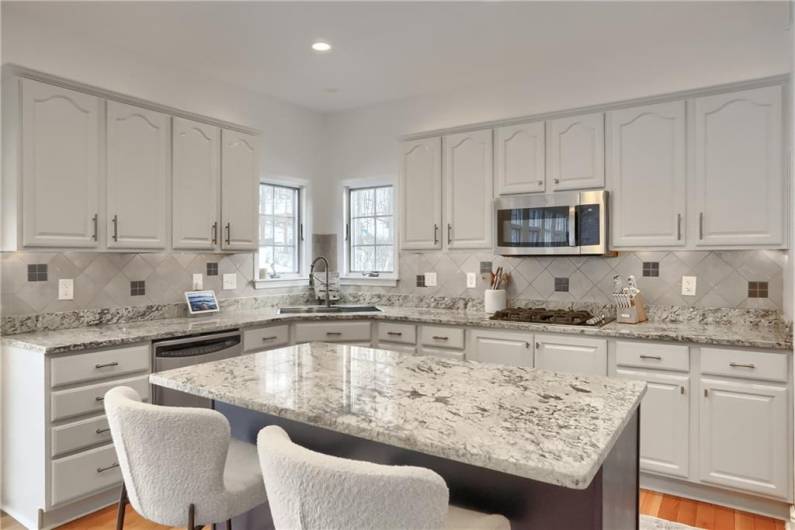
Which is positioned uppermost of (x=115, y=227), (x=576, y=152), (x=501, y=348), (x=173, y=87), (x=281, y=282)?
(x=173, y=87)

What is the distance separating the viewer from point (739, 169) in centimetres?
280

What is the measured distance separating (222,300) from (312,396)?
270 centimetres

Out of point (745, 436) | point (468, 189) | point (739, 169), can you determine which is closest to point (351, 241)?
point (468, 189)

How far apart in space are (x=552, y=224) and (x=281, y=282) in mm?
2391

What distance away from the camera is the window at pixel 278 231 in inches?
173

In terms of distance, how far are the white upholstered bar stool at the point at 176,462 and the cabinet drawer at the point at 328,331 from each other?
2314 millimetres

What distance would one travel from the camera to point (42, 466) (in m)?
2.40

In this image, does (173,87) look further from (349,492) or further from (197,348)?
(349,492)

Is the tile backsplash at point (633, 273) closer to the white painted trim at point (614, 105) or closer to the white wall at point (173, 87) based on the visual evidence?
the white painted trim at point (614, 105)

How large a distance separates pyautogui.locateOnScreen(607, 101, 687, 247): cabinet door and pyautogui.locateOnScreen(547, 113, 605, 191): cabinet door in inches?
2.7

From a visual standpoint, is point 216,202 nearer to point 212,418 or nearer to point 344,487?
point 212,418

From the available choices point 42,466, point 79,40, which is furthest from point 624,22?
point 42,466

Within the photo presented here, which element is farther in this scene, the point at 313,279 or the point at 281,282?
the point at 313,279

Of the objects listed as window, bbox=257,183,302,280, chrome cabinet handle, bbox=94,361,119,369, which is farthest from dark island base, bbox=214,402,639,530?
window, bbox=257,183,302,280
